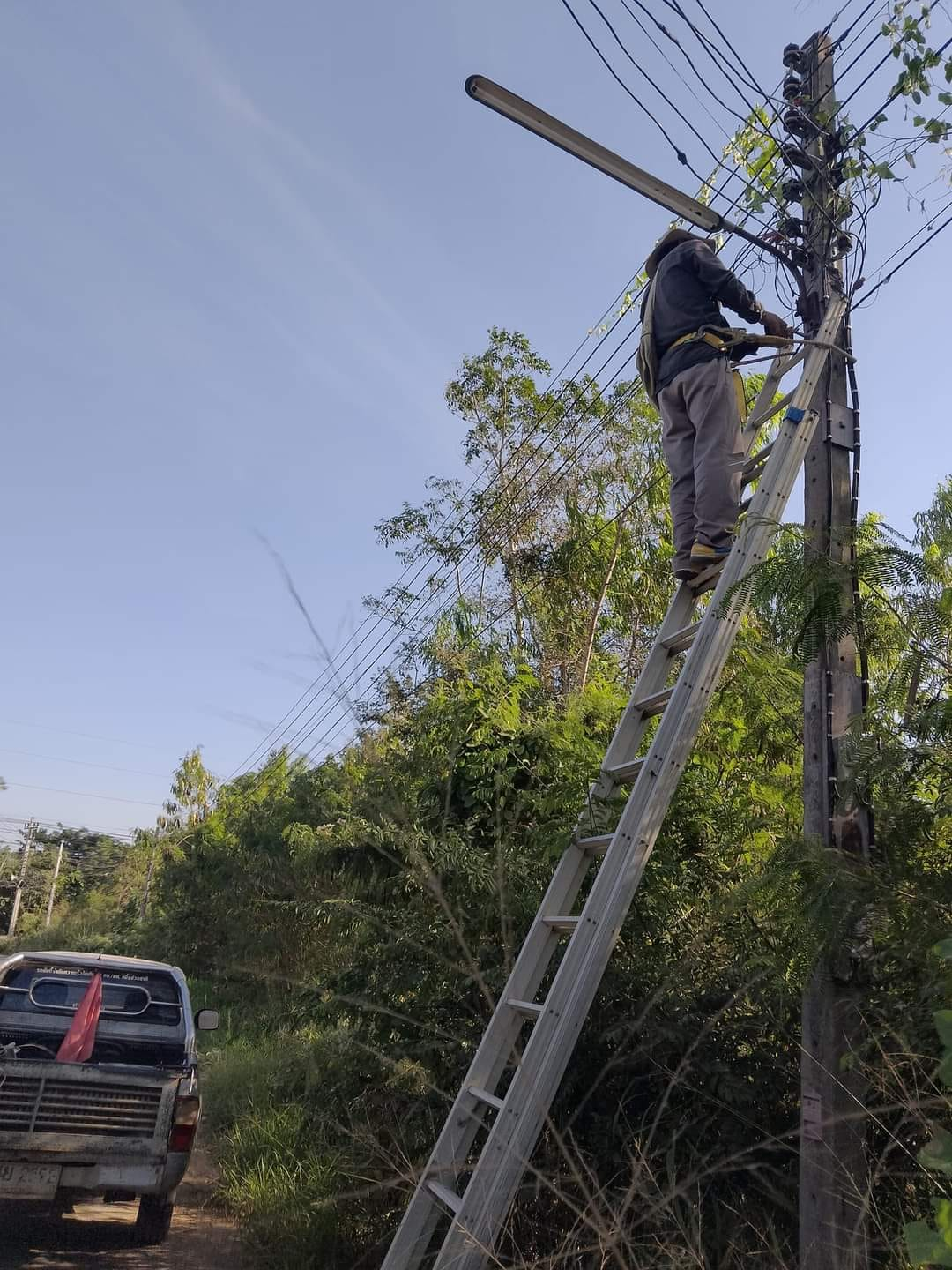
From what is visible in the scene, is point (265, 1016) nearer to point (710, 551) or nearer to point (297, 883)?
point (297, 883)

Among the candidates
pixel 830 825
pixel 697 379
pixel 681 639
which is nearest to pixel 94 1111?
pixel 681 639

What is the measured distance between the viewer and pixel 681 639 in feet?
14.5

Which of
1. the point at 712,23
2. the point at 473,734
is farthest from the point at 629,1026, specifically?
the point at 712,23

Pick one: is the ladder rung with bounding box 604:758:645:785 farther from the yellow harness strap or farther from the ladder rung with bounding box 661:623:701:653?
the yellow harness strap

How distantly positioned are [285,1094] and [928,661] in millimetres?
6432

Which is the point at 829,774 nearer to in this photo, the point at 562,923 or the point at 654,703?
the point at 654,703

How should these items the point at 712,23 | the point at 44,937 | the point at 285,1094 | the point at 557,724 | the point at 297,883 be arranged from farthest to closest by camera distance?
the point at 44,937 → the point at 297,883 → the point at 285,1094 → the point at 557,724 → the point at 712,23

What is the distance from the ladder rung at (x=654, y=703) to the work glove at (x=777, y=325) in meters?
1.91

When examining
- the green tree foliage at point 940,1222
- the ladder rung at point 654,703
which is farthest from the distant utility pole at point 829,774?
the green tree foliage at point 940,1222

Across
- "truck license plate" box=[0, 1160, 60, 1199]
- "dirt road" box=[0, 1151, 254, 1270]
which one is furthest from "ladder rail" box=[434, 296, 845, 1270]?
"truck license plate" box=[0, 1160, 60, 1199]

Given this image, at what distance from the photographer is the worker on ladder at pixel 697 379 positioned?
15.0ft

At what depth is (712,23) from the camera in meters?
5.75

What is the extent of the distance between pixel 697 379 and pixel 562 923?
8.69 ft

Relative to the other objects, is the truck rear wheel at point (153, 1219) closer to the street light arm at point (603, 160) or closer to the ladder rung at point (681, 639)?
the ladder rung at point (681, 639)
